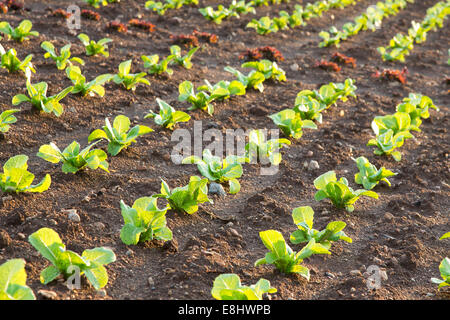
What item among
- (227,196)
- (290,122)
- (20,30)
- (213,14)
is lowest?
(227,196)

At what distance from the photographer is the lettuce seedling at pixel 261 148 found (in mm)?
4828

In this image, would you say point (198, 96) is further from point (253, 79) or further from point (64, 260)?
point (64, 260)

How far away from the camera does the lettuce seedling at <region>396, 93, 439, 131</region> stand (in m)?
6.15

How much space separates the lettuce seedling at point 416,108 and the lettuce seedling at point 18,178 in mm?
4081

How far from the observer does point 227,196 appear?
14.4ft

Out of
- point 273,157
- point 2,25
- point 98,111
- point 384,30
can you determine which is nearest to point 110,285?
point 273,157

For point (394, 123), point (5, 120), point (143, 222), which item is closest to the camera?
point (143, 222)

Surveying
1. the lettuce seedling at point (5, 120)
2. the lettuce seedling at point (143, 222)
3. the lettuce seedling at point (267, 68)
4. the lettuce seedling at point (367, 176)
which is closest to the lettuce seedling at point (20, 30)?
the lettuce seedling at point (5, 120)

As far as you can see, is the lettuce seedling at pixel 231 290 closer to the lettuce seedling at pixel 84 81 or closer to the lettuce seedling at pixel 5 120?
the lettuce seedling at pixel 5 120

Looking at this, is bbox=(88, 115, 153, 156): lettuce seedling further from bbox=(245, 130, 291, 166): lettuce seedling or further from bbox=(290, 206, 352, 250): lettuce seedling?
bbox=(290, 206, 352, 250): lettuce seedling

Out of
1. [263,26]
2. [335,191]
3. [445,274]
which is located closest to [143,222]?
[335,191]

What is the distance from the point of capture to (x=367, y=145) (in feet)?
17.8

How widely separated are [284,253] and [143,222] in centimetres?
93
